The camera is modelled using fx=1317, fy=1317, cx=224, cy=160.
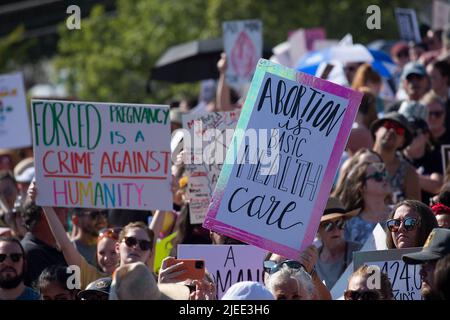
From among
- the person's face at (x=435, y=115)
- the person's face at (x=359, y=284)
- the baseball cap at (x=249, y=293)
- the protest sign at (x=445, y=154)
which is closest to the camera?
the baseball cap at (x=249, y=293)

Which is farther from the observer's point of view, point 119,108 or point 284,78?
point 119,108

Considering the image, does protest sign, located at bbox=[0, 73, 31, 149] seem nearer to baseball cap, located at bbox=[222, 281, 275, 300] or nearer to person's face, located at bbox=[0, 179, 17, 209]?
person's face, located at bbox=[0, 179, 17, 209]

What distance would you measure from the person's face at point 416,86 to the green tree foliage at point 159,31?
8.14 metres

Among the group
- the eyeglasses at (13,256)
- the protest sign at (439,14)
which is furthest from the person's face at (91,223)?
the protest sign at (439,14)

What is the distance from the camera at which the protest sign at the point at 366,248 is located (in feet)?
24.2

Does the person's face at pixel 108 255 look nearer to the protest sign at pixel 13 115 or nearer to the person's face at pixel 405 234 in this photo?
the person's face at pixel 405 234

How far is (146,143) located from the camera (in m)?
8.24

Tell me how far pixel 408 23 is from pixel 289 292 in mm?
8222

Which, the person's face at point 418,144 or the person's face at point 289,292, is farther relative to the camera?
the person's face at point 418,144

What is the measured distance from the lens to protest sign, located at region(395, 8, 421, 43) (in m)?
13.8

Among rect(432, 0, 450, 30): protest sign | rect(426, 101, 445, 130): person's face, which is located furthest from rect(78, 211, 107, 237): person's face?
rect(432, 0, 450, 30): protest sign

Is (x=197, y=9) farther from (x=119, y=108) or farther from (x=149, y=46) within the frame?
(x=119, y=108)

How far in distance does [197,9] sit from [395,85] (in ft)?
31.2
